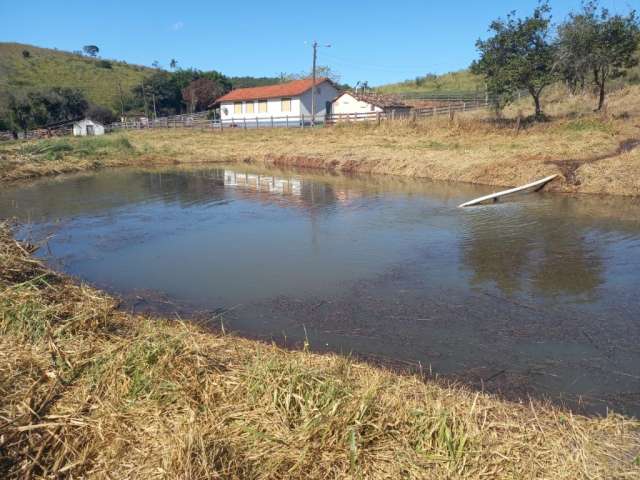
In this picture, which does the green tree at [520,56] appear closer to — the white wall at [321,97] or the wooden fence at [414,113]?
the wooden fence at [414,113]

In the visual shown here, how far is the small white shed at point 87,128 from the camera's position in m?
46.4

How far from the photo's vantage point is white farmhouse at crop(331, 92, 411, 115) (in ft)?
139

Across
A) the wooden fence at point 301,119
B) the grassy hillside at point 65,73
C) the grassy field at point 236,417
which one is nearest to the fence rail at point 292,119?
the wooden fence at point 301,119

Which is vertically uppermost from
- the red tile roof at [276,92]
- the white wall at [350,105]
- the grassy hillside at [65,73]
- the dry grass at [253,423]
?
the grassy hillside at [65,73]

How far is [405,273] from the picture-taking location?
8562mm

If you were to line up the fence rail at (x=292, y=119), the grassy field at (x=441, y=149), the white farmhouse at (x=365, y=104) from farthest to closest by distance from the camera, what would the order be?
the white farmhouse at (x=365, y=104), the fence rail at (x=292, y=119), the grassy field at (x=441, y=149)

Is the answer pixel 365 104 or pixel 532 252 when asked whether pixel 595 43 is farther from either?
pixel 365 104

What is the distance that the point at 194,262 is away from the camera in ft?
31.4

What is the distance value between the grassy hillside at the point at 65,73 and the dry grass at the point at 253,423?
61937 mm

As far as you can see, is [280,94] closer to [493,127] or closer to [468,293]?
[493,127]

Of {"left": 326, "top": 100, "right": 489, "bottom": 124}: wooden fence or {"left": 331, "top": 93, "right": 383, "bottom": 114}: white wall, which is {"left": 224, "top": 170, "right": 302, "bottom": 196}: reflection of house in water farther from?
{"left": 331, "top": 93, "right": 383, "bottom": 114}: white wall

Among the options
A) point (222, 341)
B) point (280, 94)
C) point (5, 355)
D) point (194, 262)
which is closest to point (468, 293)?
point (222, 341)

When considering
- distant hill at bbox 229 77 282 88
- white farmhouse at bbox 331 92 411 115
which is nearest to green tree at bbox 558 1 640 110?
white farmhouse at bbox 331 92 411 115

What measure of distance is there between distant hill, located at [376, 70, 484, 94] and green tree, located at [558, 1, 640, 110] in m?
27.3
